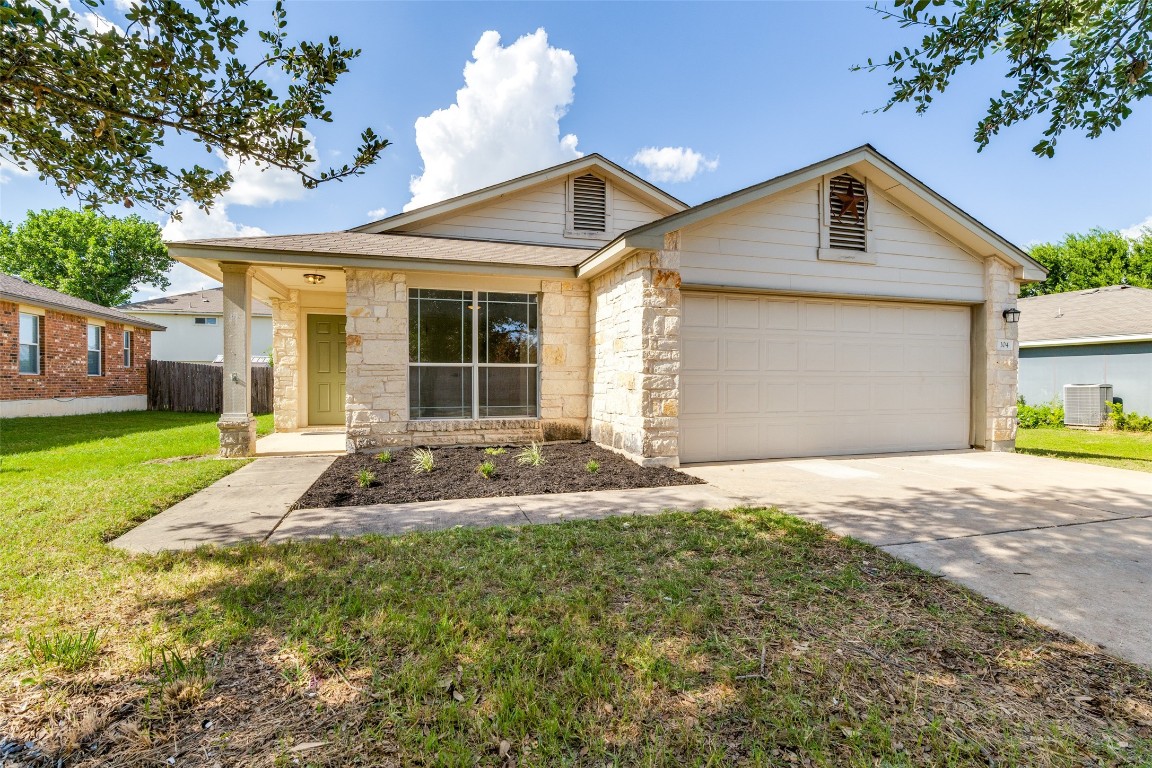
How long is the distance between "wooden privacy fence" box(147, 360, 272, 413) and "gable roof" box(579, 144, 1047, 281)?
1260cm

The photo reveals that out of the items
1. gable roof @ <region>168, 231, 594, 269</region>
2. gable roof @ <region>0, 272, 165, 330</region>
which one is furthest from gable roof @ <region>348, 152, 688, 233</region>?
gable roof @ <region>0, 272, 165, 330</region>

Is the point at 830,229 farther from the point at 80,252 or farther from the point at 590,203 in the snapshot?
the point at 80,252

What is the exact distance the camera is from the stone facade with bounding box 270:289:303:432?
1019 centimetres

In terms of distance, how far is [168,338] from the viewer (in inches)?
1034

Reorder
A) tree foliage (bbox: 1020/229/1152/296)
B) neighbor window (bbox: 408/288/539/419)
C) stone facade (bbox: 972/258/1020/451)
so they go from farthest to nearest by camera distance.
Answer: tree foliage (bbox: 1020/229/1152/296) < stone facade (bbox: 972/258/1020/451) < neighbor window (bbox: 408/288/539/419)

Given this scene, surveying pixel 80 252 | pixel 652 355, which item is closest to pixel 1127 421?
pixel 652 355

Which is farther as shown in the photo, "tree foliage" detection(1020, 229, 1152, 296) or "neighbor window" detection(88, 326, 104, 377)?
"tree foliage" detection(1020, 229, 1152, 296)

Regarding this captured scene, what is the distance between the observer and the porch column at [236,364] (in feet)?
23.6

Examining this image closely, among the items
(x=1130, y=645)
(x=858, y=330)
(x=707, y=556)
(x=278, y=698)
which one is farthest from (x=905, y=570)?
(x=858, y=330)

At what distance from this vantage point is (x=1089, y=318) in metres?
14.3

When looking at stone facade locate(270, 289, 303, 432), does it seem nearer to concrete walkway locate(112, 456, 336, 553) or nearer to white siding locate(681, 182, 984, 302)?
concrete walkway locate(112, 456, 336, 553)

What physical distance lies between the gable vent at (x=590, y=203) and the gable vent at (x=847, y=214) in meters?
4.58

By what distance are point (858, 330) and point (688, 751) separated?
7469 millimetres

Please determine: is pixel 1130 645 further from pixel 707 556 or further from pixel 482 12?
pixel 482 12
